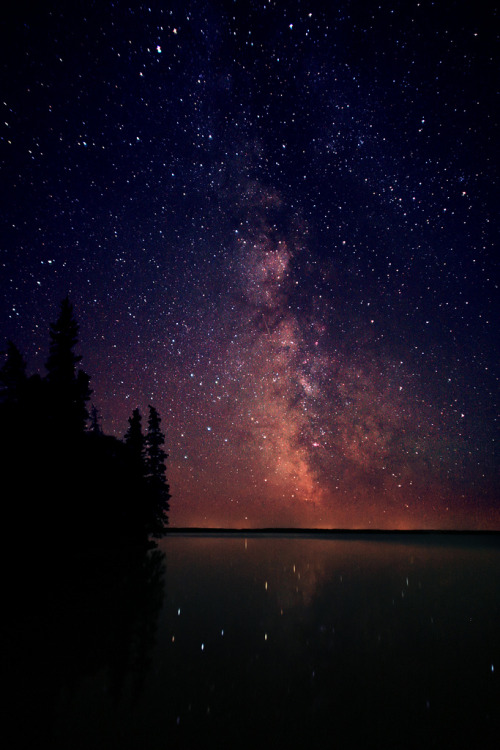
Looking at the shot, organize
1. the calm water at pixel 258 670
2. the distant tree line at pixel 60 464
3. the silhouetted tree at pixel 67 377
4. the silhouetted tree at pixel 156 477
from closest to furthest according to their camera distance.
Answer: the calm water at pixel 258 670
the distant tree line at pixel 60 464
the silhouetted tree at pixel 67 377
the silhouetted tree at pixel 156 477

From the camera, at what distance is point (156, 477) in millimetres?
44719

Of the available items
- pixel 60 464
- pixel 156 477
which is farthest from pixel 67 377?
pixel 156 477

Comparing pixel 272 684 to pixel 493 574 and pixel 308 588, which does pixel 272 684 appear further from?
pixel 493 574

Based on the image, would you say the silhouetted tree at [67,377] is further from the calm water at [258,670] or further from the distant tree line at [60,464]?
the calm water at [258,670]

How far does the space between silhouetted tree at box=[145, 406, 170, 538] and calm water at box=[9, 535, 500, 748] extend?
27.3m

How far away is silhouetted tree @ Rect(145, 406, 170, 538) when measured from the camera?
139ft

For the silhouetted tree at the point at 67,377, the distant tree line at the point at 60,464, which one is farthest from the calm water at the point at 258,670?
the silhouetted tree at the point at 67,377

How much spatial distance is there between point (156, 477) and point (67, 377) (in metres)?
21.6

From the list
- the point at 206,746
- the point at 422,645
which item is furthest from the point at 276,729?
the point at 422,645

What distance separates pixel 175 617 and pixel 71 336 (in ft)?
68.8

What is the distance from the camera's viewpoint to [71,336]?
1074 inches

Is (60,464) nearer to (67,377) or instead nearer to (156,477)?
(67,377)

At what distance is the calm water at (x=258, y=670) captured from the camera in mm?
5480

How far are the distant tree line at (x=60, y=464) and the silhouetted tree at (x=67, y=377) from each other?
5 centimetres
